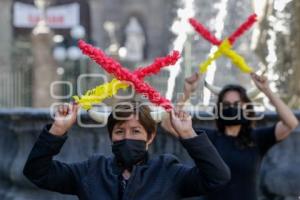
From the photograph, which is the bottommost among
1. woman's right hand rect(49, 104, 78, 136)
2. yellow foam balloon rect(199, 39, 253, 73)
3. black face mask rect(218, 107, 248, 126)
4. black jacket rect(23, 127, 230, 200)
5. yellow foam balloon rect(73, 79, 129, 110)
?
black jacket rect(23, 127, 230, 200)

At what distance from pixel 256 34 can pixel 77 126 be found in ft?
20.8

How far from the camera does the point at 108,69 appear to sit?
371 cm

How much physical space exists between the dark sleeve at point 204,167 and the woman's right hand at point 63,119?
0.47m

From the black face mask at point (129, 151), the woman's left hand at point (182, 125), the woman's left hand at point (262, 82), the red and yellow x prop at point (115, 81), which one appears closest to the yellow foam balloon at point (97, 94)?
the red and yellow x prop at point (115, 81)

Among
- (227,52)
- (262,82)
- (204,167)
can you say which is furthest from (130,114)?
(227,52)

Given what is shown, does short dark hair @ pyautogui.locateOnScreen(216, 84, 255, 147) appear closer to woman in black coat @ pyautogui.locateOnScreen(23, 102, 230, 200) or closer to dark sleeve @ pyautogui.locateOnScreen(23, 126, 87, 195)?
woman in black coat @ pyautogui.locateOnScreen(23, 102, 230, 200)

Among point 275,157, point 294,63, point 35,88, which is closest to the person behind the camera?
point 275,157

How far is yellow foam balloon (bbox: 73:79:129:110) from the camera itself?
3707 millimetres

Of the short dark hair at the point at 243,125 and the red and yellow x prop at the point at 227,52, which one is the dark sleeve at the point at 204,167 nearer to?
the short dark hair at the point at 243,125

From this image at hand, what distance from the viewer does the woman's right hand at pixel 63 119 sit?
3572mm

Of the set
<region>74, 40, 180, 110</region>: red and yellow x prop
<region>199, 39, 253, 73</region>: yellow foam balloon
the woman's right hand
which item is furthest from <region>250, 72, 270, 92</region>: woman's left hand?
the woman's right hand

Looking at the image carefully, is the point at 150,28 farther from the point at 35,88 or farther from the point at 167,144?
the point at 167,144

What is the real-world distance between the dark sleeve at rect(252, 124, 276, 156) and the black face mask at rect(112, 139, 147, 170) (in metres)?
1.73

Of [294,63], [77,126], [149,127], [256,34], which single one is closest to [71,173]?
[149,127]
